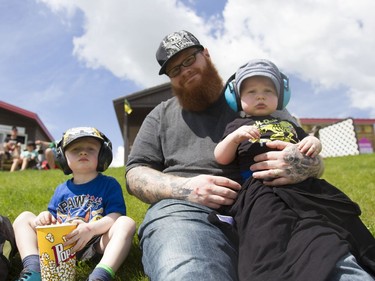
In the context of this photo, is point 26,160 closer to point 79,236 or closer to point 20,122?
point 20,122

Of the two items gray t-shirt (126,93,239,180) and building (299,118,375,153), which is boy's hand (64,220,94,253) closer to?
gray t-shirt (126,93,239,180)

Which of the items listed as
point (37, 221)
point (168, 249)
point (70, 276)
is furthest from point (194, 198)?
point (37, 221)

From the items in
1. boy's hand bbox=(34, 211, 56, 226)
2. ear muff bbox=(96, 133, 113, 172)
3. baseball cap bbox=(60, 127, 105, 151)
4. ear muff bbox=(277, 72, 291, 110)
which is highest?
ear muff bbox=(277, 72, 291, 110)

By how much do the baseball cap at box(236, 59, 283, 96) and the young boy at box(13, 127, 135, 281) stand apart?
1347 mm

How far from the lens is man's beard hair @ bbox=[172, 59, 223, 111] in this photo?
3262 mm

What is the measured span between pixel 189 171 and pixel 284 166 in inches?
33.2

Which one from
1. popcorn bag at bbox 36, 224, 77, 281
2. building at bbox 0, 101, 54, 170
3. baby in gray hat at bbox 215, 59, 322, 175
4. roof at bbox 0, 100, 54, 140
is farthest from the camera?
building at bbox 0, 101, 54, 170

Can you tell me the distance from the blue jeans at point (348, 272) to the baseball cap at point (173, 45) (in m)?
2.15

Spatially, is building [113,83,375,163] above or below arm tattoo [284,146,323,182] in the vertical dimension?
above

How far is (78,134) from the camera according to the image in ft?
10.5

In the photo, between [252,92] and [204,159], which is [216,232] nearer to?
[204,159]

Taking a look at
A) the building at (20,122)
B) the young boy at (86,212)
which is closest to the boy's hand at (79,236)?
the young boy at (86,212)

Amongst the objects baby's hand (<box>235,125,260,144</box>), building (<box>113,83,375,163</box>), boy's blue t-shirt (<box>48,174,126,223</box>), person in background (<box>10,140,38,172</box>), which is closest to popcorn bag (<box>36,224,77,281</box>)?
boy's blue t-shirt (<box>48,174,126,223</box>)

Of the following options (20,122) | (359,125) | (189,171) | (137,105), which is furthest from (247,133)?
(359,125)
